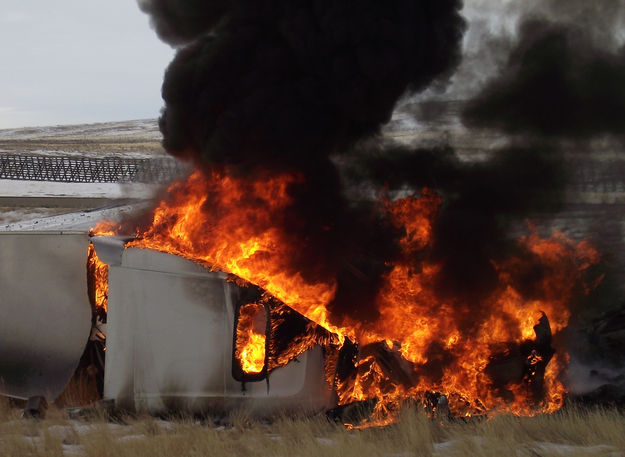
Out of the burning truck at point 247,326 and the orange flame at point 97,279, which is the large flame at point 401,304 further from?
the orange flame at point 97,279

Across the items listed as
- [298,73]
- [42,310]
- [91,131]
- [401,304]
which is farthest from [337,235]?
[91,131]

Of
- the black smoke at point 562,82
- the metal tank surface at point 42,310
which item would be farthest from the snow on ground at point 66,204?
the black smoke at point 562,82

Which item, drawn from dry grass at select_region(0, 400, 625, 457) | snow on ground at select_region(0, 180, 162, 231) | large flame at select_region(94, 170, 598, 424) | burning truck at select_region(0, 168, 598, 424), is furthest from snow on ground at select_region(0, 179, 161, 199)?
dry grass at select_region(0, 400, 625, 457)

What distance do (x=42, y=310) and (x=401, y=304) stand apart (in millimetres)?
3095

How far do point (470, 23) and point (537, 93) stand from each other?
3.48 feet

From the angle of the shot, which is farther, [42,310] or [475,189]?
[475,189]

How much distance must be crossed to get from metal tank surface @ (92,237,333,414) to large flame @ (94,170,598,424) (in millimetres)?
216

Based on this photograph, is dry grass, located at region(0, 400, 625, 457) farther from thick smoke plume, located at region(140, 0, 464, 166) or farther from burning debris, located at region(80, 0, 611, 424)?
thick smoke plume, located at region(140, 0, 464, 166)

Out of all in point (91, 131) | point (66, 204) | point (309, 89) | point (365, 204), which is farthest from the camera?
point (91, 131)

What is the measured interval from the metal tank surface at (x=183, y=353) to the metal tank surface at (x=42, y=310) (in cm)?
90

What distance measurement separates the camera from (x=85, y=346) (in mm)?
5715

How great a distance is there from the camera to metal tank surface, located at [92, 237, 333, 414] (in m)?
4.85

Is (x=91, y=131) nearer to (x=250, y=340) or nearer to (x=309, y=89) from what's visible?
(x=309, y=89)

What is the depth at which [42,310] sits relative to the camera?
19.1 ft
